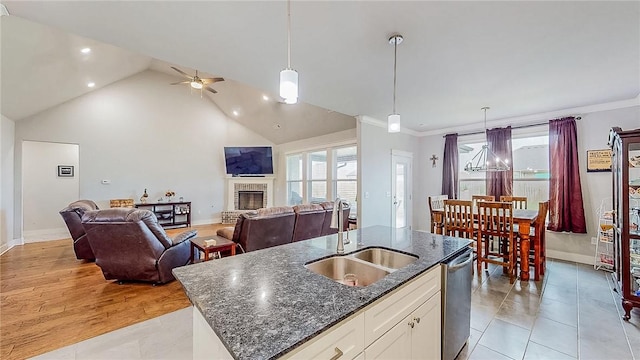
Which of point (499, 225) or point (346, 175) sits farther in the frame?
point (346, 175)

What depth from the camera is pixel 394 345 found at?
47.9 inches

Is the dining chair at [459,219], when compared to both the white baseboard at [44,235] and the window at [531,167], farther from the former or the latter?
the white baseboard at [44,235]

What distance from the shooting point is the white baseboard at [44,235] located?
18.5 ft

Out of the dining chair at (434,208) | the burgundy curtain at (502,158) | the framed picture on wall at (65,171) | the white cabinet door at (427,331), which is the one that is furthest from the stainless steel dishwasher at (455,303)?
the framed picture on wall at (65,171)

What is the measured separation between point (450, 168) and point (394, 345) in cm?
518

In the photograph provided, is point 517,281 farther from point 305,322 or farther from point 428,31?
point 305,322

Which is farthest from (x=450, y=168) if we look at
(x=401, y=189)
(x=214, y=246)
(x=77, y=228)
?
(x=77, y=228)

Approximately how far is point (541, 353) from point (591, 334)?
67 centimetres

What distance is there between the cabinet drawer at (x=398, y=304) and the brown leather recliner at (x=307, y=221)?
255cm

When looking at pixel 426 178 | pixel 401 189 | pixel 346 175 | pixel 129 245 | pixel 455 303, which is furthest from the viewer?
pixel 346 175

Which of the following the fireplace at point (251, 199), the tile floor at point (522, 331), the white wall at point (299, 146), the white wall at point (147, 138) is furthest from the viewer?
the fireplace at point (251, 199)

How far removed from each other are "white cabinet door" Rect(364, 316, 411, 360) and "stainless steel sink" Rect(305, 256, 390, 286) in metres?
0.30

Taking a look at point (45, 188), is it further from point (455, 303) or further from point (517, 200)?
point (517, 200)

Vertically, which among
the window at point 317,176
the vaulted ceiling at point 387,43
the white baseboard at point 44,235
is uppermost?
the vaulted ceiling at point 387,43
